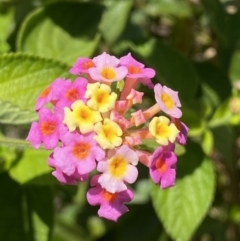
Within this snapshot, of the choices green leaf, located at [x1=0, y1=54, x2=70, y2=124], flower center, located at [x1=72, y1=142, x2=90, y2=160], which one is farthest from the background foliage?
flower center, located at [x1=72, y1=142, x2=90, y2=160]

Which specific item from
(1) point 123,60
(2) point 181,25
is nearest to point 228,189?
(2) point 181,25

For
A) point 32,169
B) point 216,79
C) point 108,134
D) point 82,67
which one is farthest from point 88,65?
point 216,79

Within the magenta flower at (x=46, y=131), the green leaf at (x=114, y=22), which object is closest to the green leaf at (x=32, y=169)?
the magenta flower at (x=46, y=131)

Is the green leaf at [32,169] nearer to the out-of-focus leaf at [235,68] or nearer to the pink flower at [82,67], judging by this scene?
the pink flower at [82,67]

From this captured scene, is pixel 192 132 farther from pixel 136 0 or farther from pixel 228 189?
pixel 136 0

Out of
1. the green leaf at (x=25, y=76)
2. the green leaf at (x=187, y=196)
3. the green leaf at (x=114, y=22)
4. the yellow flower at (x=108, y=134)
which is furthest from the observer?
the green leaf at (x=114, y=22)
